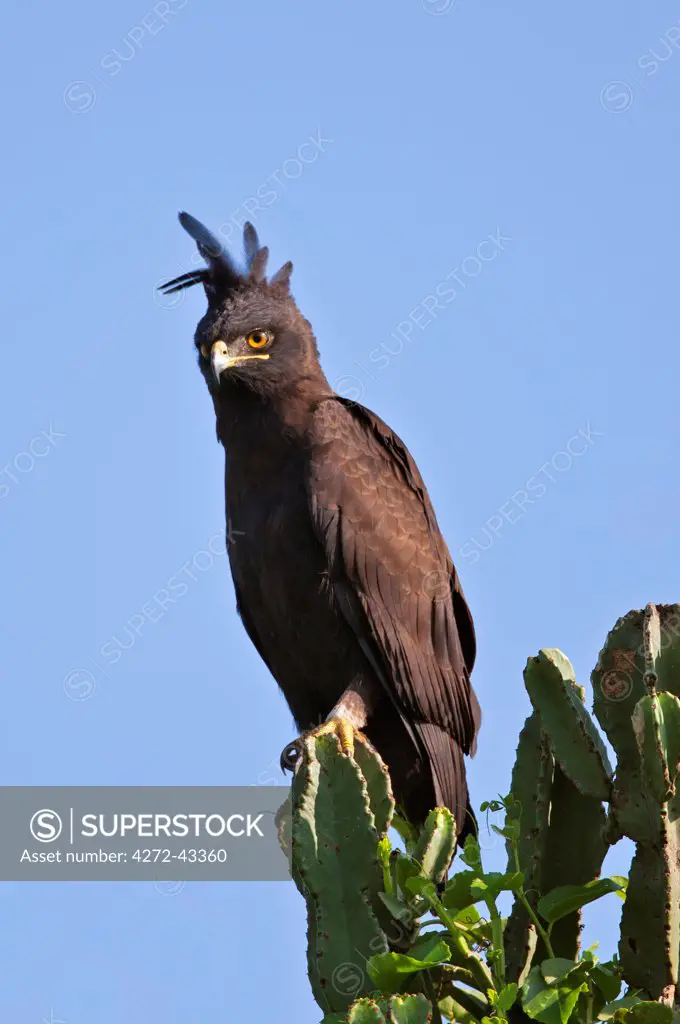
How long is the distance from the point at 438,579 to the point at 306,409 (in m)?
1.07

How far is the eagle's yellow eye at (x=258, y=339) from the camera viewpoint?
664 centimetres

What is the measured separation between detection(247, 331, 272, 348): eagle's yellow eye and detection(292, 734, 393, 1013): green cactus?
304 cm

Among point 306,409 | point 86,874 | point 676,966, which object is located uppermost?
point 306,409

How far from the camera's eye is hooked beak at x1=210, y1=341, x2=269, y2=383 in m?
6.45

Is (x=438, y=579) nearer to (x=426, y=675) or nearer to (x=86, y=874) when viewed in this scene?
(x=426, y=675)

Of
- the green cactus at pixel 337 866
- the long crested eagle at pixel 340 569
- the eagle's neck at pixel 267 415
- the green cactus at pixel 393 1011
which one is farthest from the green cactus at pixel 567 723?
the eagle's neck at pixel 267 415

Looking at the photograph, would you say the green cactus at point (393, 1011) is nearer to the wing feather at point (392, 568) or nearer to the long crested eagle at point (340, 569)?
the long crested eagle at point (340, 569)

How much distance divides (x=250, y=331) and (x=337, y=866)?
3430 millimetres

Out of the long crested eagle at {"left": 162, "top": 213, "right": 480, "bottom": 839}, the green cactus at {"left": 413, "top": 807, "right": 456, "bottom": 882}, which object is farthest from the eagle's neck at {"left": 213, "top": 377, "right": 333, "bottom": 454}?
the green cactus at {"left": 413, "top": 807, "right": 456, "bottom": 882}

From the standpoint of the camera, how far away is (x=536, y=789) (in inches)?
159

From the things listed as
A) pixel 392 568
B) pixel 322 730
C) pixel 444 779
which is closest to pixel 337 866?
pixel 322 730

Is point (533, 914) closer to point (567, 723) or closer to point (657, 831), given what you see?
point (657, 831)

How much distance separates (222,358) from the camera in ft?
21.3

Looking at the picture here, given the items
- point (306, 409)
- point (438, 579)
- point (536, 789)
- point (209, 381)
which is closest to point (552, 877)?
point (536, 789)
